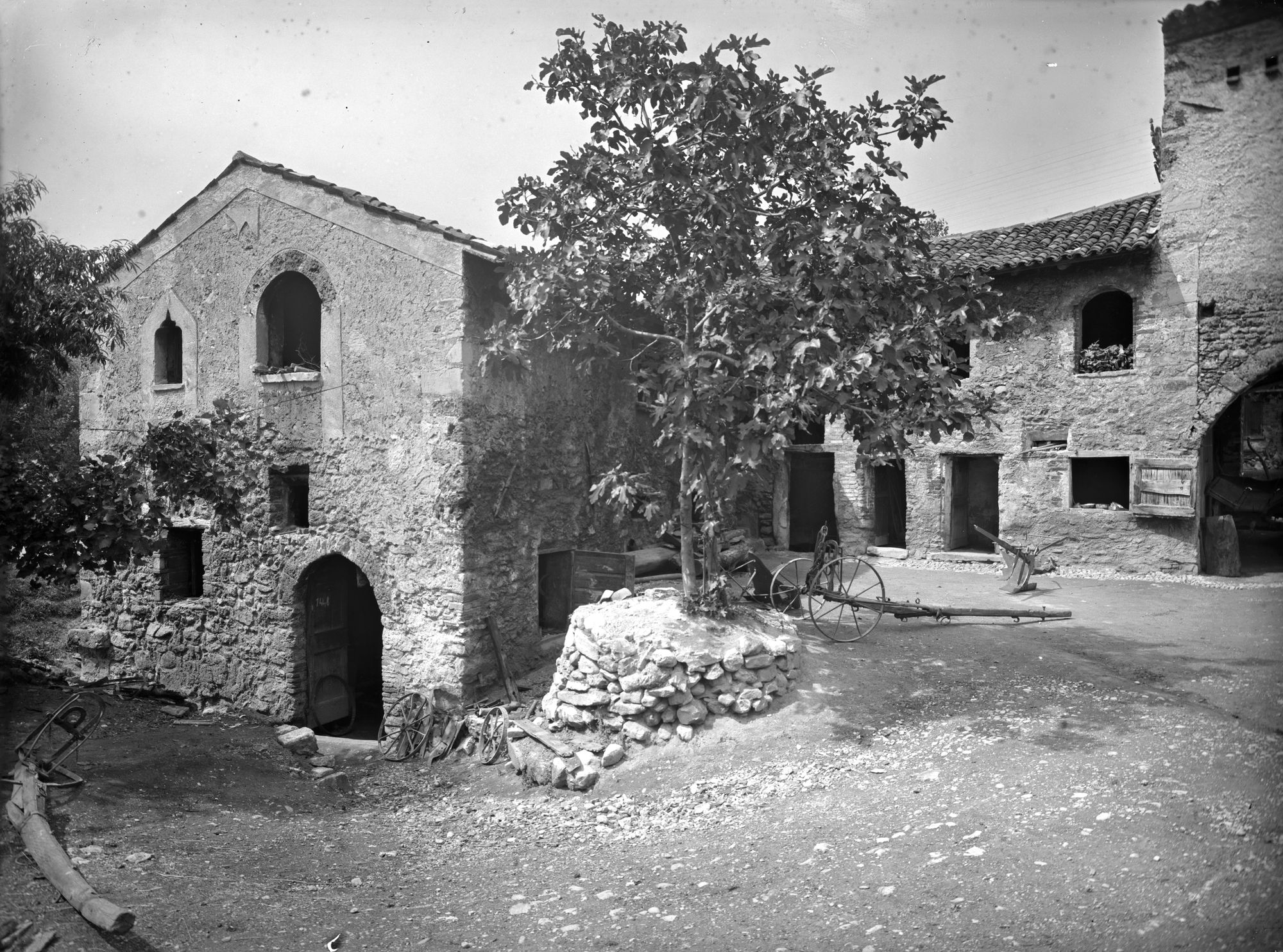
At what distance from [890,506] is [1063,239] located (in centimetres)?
613

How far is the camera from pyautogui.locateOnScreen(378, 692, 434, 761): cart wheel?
9258 millimetres

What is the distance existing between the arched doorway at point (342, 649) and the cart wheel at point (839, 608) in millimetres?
5408

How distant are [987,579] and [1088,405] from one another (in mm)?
3569

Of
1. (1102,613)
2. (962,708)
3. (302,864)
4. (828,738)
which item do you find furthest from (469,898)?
(1102,613)

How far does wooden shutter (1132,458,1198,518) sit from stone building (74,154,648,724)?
28.3 ft

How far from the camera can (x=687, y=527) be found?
28.4ft

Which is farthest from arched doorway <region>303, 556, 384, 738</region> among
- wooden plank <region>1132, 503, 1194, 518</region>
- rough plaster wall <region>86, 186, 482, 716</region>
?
wooden plank <region>1132, 503, 1194, 518</region>

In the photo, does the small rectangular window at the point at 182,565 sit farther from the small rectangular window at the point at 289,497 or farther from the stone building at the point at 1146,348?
the stone building at the point at 1146,348

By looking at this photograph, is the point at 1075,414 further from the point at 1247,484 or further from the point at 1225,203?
the point at 1247,484

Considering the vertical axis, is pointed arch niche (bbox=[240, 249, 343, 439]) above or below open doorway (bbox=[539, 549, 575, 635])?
above

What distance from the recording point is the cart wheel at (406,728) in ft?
30.4

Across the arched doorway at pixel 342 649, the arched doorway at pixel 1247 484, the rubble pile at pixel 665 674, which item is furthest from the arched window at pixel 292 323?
the arched doorway at pixel 1247 484

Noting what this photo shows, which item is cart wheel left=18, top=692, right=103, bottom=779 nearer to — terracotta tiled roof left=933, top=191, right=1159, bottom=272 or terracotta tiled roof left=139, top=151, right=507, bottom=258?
terracotta tiled roof left=139, top=151, right=507, bottom=258

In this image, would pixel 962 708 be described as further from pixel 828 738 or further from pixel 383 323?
pixel 383 323
